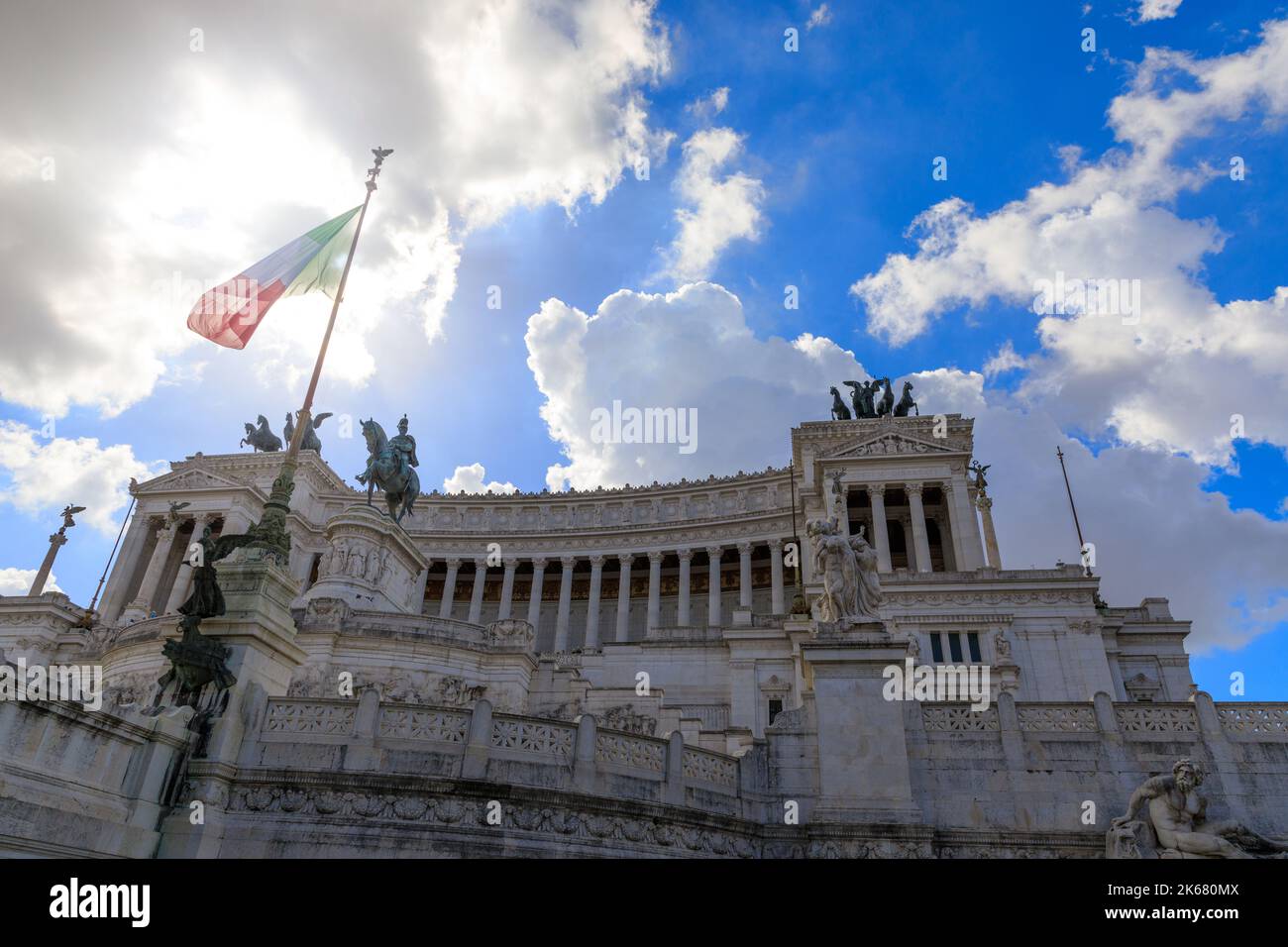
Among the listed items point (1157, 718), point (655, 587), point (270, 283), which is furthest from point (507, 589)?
point (1157, 718)

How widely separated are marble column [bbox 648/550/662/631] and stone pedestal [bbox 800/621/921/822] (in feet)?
162

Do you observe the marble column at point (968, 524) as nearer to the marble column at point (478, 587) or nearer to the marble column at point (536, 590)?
the marble column at point (536, 590)

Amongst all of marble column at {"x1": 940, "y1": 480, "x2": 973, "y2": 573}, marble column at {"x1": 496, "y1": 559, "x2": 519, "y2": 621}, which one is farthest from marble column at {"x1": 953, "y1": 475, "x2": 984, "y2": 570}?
marble column at {"x1": 496, "y1": 559, "x2": 519, "y2": 621}

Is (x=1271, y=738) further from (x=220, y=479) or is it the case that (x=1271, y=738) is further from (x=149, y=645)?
(x=220, y=479)

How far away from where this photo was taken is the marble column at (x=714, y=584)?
2571 inches

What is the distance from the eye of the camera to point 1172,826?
13.8 meters

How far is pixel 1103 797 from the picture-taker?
1515 centimetres

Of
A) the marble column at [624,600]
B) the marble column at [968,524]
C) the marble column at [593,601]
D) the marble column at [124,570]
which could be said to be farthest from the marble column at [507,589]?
the marble column at [968,524]

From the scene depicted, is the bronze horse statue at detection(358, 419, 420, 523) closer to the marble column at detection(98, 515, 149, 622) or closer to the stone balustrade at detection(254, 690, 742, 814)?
the stone balustrade at detection(254, 690, 742, 814)

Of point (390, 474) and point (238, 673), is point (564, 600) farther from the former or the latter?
point (238, 673)

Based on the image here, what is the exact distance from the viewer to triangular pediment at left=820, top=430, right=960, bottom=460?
61.3m

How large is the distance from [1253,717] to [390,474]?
33.3m
